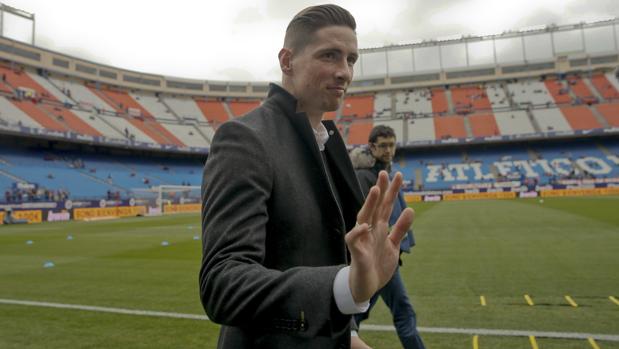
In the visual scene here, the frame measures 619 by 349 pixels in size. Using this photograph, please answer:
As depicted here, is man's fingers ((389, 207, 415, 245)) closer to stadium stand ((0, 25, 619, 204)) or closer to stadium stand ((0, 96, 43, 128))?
stadium stand ((0, 25, 619, 204))

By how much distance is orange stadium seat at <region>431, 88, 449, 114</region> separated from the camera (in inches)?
2224

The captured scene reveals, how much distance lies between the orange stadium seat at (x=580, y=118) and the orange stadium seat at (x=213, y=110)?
146ft

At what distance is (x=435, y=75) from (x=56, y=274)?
2371 inches

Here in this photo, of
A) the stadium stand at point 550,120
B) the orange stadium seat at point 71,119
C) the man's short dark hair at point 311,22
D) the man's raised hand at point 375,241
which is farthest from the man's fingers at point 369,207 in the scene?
the stadium stand at point 550,120

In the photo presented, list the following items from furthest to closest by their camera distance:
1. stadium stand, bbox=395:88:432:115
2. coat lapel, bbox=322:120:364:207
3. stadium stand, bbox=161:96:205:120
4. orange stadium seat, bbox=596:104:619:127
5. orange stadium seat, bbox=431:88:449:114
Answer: stadium stand, bbox=161:96:205:120, stadium stand, bbox=395:88:432:115, orange stadium seat, bbox=431:88:449:114, orange stadium seat, bbox=596:104:619:127, coat lapel, bbox=322:120:364:207

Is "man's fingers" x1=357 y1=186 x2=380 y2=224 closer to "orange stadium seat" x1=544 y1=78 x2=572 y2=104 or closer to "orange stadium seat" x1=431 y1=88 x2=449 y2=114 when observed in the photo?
"orange stadium seat" x1=431 y1=88 x2=449 y2=114

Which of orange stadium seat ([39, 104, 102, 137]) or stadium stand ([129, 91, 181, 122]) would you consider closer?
orange stadium seat ([39, 104, 102, 137])

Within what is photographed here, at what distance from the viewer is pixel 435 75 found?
60.9 meters

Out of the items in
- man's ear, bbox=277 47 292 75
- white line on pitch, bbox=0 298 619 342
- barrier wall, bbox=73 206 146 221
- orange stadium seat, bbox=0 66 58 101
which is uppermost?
orange stadium seat, bbox=0 66 58 101

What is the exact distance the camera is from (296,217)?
1245 mm

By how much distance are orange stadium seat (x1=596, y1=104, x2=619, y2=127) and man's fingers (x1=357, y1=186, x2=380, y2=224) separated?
5647 cm

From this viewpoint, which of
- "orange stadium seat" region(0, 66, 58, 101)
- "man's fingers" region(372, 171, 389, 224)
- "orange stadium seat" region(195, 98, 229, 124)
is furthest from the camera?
"orange stadium seat" region(195, 98, 229, 124)

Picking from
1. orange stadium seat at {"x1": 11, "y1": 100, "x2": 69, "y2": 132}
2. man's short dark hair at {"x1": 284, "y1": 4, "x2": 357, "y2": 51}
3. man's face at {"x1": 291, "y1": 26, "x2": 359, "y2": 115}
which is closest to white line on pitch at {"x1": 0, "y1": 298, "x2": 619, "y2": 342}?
man's face at {"x1": 291, "y1": 26, "x2": 359, "y2": 115}

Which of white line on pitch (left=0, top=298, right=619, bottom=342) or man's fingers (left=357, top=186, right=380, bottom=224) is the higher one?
man's fingers (left=357, top=186, right=380, bottom=224)
